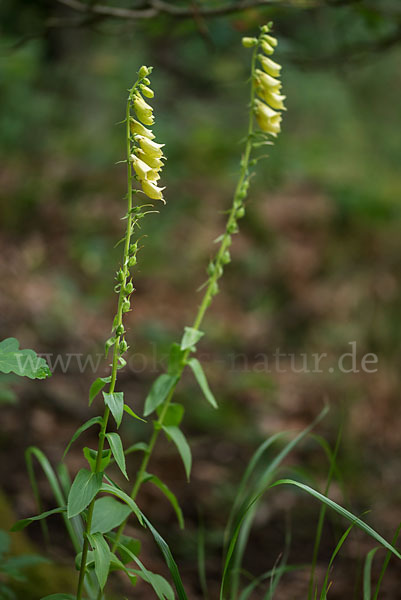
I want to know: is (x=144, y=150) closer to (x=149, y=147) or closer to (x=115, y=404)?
(x=149, y=147)

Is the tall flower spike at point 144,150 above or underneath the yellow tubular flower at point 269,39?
underneath

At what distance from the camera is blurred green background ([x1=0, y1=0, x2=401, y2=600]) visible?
115 inches

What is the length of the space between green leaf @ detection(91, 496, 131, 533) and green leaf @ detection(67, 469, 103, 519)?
0.17 metres

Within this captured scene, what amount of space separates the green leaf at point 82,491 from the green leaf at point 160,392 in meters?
0.30

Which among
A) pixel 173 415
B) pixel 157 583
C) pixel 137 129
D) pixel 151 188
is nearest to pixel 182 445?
pixel 173 415

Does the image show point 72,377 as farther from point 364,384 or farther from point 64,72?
point 64,72

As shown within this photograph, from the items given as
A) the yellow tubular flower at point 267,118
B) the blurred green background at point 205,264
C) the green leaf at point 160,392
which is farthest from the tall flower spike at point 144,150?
the blurred green background at point 205,264

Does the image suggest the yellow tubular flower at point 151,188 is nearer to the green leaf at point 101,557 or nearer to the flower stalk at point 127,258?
the flower stalk at point 127,258

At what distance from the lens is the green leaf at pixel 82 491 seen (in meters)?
1.13

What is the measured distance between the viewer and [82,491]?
116 centimetres

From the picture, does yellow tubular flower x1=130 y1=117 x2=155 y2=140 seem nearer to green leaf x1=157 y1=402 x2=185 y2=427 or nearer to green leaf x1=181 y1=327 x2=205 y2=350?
green leaf x1=181 y1=327 x2=205 y2=350

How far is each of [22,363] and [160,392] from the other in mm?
421

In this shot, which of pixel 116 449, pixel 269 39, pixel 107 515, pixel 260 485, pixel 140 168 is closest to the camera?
pixel 116 449

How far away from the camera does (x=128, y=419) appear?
11.1 feet
